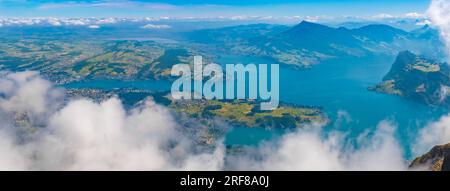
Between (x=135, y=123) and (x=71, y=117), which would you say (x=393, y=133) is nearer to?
(x=135, y=123)

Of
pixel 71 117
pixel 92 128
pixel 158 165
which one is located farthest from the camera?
pixel 71 117

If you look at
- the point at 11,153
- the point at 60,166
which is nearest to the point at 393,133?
the point at 60,166

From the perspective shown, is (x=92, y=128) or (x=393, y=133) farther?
(x=393, y=133)

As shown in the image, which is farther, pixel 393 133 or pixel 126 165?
pixel 393 133

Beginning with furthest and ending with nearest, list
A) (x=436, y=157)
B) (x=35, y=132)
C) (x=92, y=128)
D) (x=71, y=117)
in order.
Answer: (x=71, y=117), (x=35, y=132), (x=92, y=128), (x=436, y=157)

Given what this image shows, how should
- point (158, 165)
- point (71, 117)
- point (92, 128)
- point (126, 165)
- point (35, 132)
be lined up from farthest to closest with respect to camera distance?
point (71, 117) → point (35, 132) → point (92, 128) → point (158, 165) → point (126, 165)
